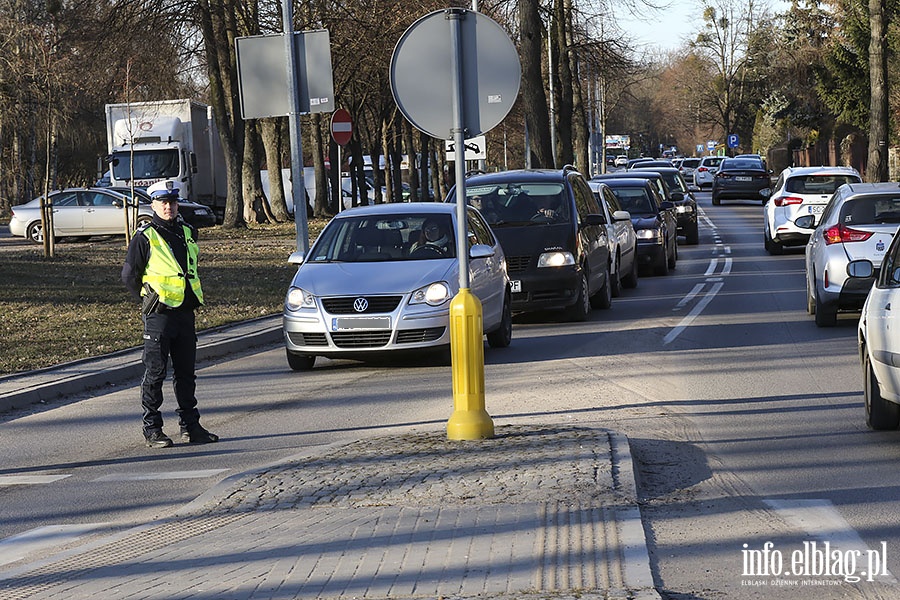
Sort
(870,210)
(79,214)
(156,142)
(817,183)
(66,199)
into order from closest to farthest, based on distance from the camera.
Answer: (870,210), (817,183), (79,214), (66,199), (156,142)

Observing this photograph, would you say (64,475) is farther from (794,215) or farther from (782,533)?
(794,215)

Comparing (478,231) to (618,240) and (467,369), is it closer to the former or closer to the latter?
(618,240)

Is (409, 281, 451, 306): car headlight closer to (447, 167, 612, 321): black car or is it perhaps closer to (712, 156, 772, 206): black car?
(447, 167, 612, 321): black car

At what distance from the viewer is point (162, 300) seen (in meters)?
9.63

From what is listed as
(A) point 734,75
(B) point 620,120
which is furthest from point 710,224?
(B) point 620,120

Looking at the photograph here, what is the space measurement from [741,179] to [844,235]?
3870 cm

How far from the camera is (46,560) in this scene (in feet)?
20.9

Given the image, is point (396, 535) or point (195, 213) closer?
point (396, 535)

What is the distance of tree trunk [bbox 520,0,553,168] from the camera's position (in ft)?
111

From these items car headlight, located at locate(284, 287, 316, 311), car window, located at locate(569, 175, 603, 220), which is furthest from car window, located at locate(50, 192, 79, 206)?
car headlight, located at locate(284, 287, 316, 311)

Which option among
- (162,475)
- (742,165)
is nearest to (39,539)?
(162,475)

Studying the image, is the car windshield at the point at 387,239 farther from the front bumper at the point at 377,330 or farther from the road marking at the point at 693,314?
the road marking at the point at 693,314

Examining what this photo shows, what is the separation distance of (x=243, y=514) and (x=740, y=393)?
5.13m

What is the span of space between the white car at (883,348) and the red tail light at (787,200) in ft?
58.3
